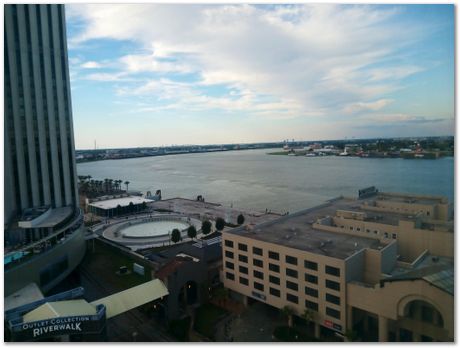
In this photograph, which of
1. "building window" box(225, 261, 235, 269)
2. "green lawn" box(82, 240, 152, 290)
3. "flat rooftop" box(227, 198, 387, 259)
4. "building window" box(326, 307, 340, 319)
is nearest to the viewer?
"building window" box(326, 307, 340, 319)

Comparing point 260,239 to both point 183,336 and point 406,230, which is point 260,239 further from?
point 406,230

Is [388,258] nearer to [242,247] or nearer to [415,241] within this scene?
[415,241]

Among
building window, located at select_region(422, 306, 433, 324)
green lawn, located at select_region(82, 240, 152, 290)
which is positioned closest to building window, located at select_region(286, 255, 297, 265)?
building window, located at select_region(422, 306, 433, 324)

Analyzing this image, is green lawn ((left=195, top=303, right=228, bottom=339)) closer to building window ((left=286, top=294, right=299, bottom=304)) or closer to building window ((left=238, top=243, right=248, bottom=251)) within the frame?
building window ((left=238, top=243, right=248, bottom=251))

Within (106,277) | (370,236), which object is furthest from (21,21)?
(370,236)

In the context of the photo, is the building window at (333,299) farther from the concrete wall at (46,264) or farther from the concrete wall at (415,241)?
the concrete wall at (46,264)

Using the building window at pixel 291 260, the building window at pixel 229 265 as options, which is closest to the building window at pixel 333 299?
the building window at pixel 291 260
